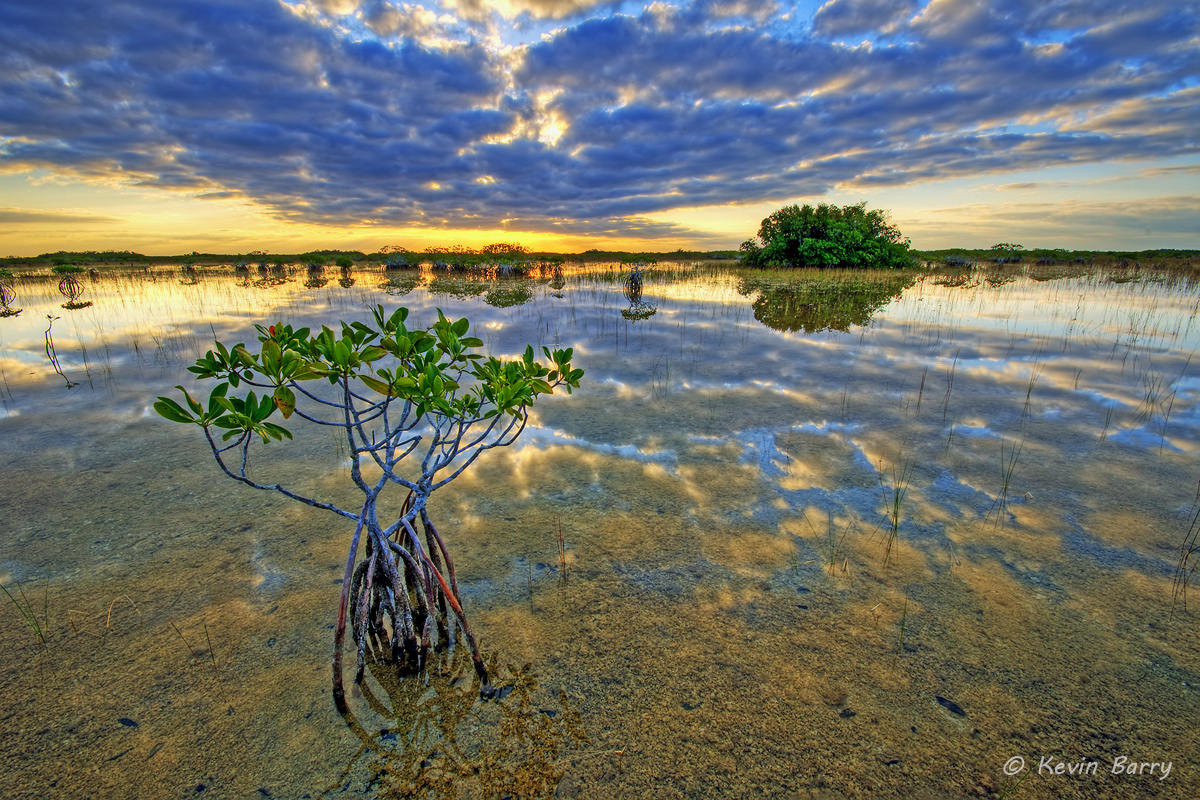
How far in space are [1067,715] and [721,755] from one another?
156 centimetres

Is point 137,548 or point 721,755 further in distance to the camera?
point 137,548

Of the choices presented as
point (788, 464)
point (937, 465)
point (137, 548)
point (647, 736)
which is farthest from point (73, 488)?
point (937, 465)

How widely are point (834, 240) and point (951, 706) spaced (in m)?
30.3

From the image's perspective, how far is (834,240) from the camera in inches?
1104

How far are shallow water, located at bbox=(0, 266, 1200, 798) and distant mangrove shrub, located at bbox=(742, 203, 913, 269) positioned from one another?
930 inches

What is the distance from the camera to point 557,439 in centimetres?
538

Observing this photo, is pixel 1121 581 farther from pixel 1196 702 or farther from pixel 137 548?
pixel 137 548

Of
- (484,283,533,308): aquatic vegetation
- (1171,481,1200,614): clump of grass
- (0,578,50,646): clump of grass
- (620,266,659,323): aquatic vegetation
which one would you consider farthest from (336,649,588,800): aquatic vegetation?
(484,283,533,308): aquatic vegetation

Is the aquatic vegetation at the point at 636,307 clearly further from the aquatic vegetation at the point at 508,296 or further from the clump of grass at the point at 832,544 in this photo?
the clump of grass at the point at 832,544

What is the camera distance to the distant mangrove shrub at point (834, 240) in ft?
92.0

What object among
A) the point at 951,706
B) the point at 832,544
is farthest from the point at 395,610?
the point at 832,544

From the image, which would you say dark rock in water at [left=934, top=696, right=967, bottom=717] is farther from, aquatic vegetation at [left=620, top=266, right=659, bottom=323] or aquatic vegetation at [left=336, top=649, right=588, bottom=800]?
aquatic vegetation at [left=620, top=266, right=659, bottom=323]

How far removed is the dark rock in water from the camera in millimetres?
2201

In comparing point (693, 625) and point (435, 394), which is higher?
point (435, 394)
